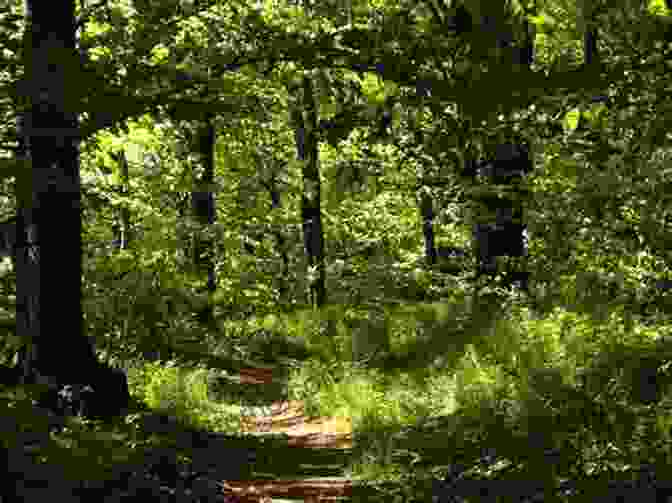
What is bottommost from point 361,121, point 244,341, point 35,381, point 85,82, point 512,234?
point 244,341

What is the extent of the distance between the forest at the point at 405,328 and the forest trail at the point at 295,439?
6 centimetres

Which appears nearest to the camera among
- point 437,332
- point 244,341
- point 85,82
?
point 85,82

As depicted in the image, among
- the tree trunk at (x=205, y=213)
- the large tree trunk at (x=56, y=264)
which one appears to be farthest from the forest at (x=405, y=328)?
the tree trunk at (x=205, y=213)

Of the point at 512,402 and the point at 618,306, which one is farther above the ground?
the point at 618,306

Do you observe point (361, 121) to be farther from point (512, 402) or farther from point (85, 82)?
point (512, 402)

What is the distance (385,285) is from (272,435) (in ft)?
68.3

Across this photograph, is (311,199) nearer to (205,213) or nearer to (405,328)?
(205,213)

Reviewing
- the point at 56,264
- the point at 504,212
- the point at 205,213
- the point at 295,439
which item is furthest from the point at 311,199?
the point at 56,264

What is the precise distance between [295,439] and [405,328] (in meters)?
Answer: 6.09

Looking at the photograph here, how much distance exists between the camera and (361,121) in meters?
5.56

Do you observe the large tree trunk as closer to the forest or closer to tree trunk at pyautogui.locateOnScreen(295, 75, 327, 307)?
the forest

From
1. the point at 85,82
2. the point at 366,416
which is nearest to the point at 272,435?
the point at 366,416

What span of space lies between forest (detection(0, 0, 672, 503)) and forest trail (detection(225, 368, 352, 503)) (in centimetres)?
6

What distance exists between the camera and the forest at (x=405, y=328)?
19.5ft
